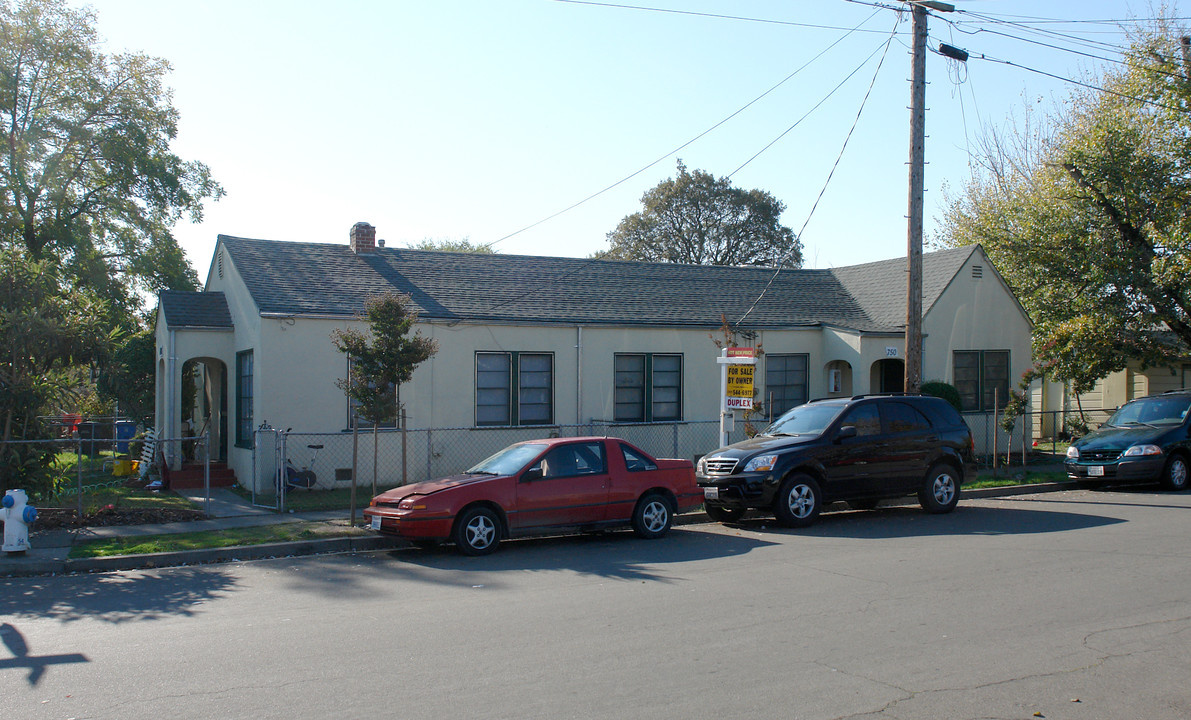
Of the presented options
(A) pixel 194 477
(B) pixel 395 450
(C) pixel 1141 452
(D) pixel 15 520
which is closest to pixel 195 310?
(A) pixel 194 477

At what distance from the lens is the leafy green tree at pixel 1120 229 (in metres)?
21.9

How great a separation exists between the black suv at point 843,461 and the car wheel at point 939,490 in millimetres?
16

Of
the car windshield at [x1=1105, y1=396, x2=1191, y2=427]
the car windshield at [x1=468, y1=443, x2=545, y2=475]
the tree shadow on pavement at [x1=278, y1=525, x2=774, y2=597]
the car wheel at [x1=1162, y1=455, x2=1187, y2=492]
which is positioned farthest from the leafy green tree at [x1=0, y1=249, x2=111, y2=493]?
the car windshield at [x1=1105, y1=396, x2=1191, y2=427]

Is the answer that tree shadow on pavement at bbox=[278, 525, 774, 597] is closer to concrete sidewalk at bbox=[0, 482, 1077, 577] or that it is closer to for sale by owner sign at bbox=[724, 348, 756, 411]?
concrete sidewalk at bbox=[0, 482, 1077, 577]

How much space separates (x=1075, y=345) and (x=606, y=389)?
1211cm

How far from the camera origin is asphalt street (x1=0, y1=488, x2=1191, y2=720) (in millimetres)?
5383

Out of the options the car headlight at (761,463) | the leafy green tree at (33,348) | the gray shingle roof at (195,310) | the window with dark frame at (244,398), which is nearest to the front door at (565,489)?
the car headlight at (761,463)

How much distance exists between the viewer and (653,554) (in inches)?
421

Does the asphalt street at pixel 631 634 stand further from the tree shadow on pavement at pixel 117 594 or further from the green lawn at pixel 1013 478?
the green lawn at pixel 1013 478

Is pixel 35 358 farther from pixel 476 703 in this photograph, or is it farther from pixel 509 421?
pixel 476 703

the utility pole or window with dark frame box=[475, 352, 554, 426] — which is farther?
window with dark frame box=[475, 352, 554, 426]

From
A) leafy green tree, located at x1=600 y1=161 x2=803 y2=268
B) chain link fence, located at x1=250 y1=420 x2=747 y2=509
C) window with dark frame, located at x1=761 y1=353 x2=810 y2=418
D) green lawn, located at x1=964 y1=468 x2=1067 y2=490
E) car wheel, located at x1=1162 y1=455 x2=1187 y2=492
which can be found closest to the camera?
chain link fence, located at x1=250 y1=420 x2=747 y2=509

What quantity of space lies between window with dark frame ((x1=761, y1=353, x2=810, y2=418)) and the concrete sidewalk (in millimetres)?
7769

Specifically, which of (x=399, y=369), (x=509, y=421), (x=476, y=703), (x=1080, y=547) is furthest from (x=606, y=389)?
(x=476, y=703)
